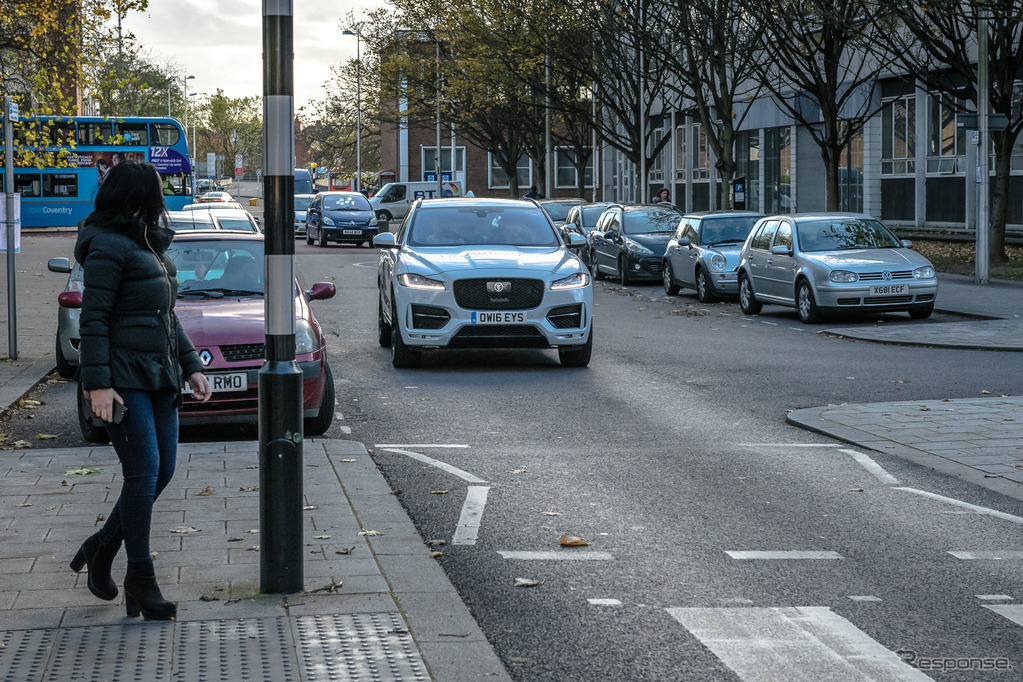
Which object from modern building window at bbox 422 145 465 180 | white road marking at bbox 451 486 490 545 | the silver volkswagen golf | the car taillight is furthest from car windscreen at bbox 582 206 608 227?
modern building window at bbox 422 145 465 180

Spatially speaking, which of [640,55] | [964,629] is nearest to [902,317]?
[964,629]

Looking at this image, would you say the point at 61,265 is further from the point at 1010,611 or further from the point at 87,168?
the point at 87,168

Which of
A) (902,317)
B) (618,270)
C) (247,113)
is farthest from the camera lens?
(247,113)

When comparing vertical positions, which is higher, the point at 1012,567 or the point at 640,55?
the point at 640,55

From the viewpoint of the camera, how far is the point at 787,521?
714 cm

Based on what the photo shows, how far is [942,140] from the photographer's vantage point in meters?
38.2

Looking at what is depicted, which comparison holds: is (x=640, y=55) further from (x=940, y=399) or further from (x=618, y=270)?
(x=940, y=399)

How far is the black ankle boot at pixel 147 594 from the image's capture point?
507 centimetres

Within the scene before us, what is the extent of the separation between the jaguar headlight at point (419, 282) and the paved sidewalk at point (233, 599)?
6.09 m

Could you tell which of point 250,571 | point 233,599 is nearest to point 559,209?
point 250,571

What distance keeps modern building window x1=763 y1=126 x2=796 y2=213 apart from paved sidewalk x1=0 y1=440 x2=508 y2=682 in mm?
42456

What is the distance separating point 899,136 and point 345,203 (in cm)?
1841

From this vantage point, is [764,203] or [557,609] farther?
[764,203]

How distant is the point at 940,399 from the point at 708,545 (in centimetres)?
579
